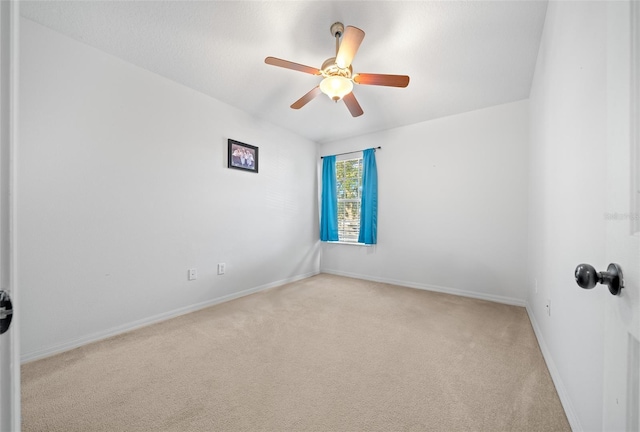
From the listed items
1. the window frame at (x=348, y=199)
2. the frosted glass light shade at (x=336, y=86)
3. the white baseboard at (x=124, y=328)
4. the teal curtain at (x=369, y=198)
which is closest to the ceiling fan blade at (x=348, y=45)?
the frosted glass light shade at (x=336, y=86)

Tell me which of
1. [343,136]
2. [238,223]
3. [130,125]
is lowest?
[238,223]

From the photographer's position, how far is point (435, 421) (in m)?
1.29

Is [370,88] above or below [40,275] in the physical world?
above

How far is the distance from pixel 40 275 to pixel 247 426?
1861mm

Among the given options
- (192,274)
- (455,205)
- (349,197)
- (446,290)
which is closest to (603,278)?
(192,274)

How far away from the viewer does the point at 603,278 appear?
540 mm

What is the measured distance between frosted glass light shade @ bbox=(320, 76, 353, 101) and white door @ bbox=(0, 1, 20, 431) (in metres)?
1.82

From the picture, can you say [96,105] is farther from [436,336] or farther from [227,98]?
[436,336]

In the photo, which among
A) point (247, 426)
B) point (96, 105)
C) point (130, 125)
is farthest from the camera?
point (130, 125)

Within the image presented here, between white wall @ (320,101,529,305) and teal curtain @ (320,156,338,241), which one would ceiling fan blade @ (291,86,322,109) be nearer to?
white wall @ (320,101,529,305)

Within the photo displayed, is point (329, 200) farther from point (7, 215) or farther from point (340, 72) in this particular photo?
point (7, 215)

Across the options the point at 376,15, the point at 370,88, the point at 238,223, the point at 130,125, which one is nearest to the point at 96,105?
the point at 130,125

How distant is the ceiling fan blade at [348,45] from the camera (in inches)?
63.5

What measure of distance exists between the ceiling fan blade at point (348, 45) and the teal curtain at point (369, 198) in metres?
2.23
